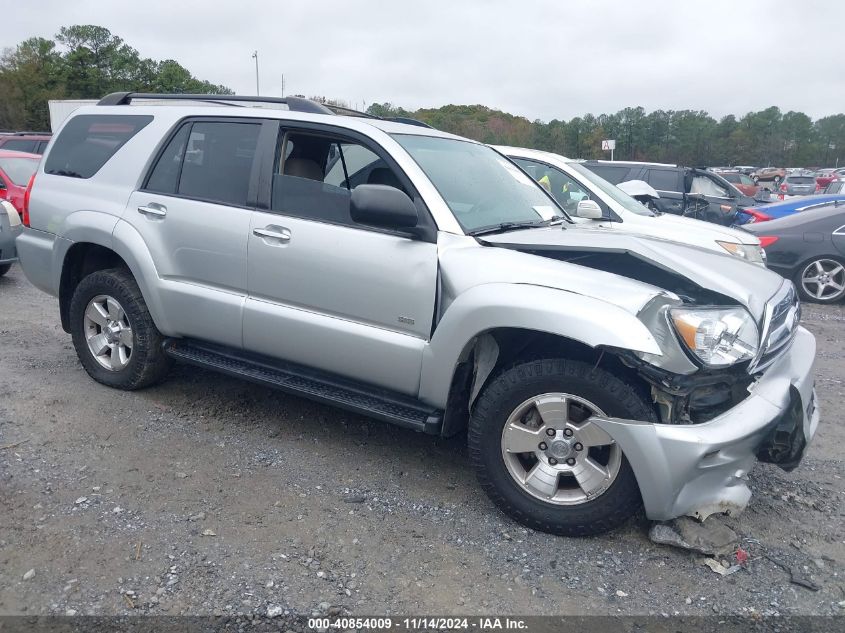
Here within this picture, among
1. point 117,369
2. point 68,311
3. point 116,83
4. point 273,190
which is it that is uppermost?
point 116,83

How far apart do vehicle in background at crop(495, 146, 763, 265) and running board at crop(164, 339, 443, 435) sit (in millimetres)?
4053

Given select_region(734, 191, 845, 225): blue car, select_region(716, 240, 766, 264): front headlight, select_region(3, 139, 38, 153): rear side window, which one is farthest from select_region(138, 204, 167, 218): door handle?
select_region(3, 139, 38, 153): rear side window

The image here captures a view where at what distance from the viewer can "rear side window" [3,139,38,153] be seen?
1579 centimetres

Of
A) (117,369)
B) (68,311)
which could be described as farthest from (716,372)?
(68,311)

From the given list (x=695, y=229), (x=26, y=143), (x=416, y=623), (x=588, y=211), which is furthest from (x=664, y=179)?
(x=26, y=143)

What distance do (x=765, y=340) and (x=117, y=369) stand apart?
13.0ft

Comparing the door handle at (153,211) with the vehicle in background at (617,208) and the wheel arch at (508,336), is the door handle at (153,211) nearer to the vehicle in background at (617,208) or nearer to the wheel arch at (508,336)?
the wheel arch at (508,336)

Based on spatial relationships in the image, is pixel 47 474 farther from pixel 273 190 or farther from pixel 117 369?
pixel 273 190

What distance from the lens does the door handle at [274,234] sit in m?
3.83

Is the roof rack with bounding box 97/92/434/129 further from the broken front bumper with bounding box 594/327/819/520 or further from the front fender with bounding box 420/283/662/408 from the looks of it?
the broken front bumper with bounding box 594/327/819/520

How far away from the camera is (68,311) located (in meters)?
4.99

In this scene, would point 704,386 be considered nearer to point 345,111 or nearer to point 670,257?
point 670,257

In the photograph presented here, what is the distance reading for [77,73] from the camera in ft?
195

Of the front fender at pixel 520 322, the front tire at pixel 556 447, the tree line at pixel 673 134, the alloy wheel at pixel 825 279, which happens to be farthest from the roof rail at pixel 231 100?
the tree line at pixel 673 134
